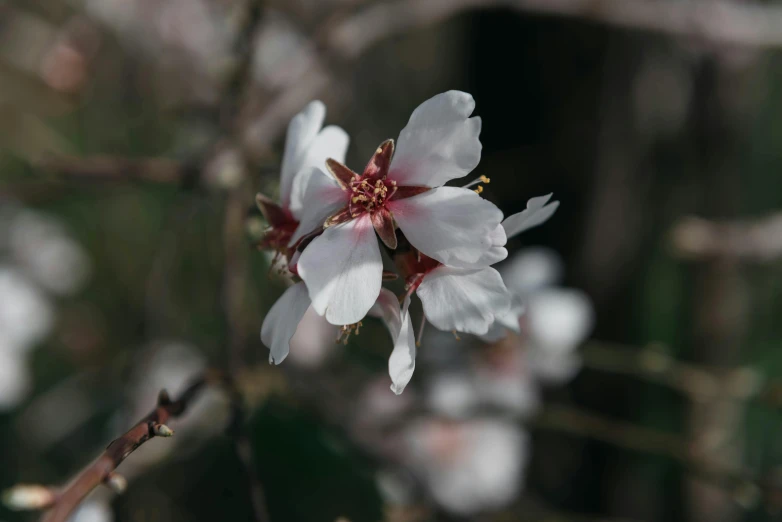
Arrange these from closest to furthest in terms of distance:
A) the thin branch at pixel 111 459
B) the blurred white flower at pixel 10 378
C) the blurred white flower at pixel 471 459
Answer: the thin branch at pixel 111 459 < the blurred white flower at pixel 471 459 < the blurred white flower at pixel 10 378

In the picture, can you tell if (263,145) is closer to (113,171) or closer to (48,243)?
(113,171)

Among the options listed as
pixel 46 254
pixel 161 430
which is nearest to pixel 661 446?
pixel 161 430

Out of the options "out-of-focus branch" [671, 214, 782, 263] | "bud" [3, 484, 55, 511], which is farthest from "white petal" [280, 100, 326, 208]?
"out-of-focus branch" [671, 214, 782, 263]

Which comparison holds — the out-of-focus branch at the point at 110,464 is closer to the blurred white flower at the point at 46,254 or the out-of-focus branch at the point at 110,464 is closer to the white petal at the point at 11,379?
the white petal at the point at 11,379

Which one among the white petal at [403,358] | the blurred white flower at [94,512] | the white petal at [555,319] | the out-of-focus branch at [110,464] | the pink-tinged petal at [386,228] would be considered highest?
the pink-tinged petal at [386,228]

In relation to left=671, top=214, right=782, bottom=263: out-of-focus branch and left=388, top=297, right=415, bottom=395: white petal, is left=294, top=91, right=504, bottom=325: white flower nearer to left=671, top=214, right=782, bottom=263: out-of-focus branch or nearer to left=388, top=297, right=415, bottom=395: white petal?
left=388, top=297, right=415, bottom=395: white petal

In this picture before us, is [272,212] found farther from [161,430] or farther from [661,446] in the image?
[661,446]

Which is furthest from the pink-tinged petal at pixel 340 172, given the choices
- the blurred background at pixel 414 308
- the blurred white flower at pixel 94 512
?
the blurred white flower at pixel 94 512

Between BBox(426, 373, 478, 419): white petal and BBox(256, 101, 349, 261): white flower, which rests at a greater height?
BBox(256, 101, 349, 261): white flower
